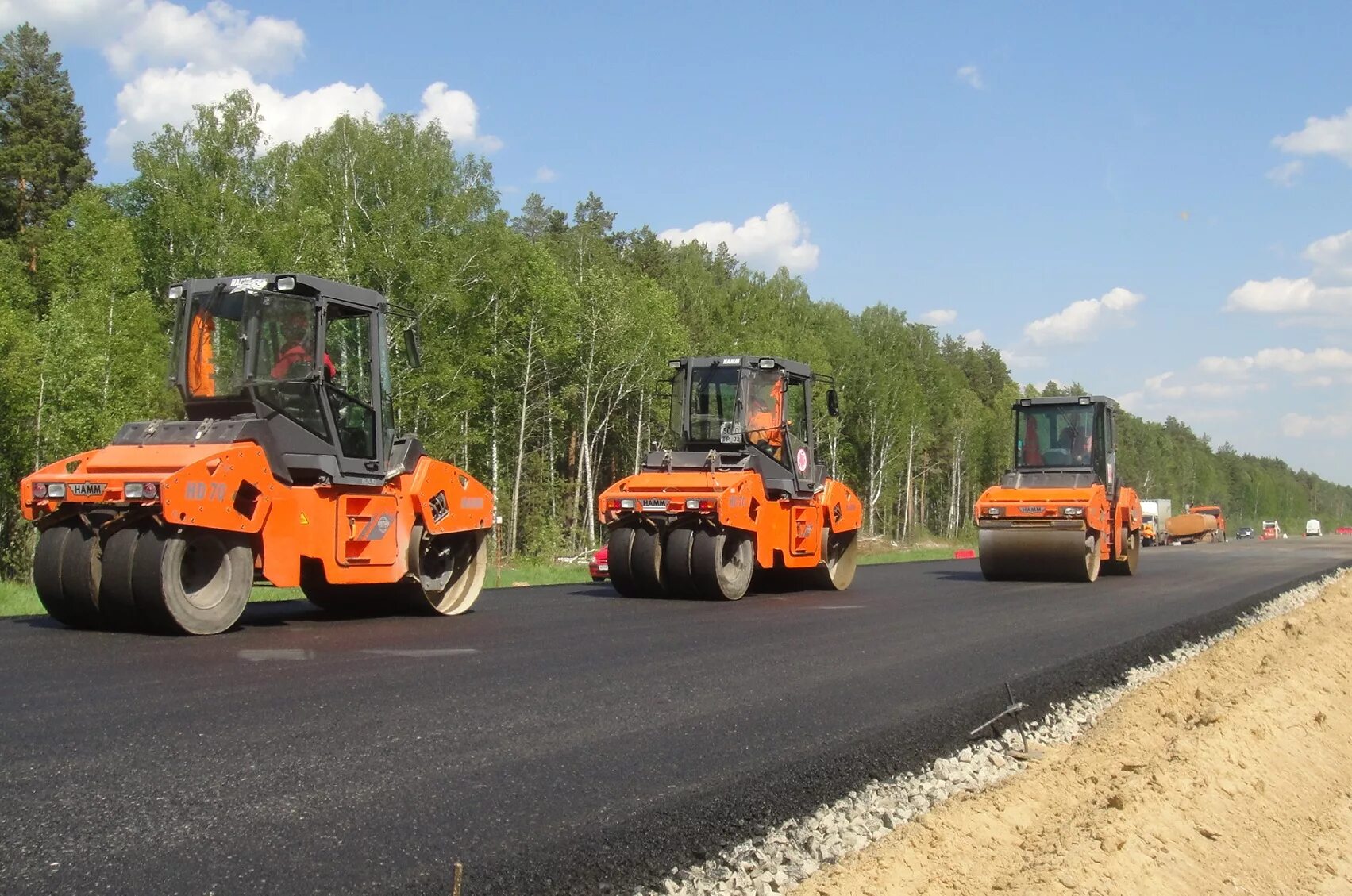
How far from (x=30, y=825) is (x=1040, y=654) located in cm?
733

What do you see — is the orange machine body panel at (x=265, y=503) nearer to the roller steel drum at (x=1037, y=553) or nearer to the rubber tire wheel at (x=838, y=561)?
the rubber tire wheel at (x=838, y=561)

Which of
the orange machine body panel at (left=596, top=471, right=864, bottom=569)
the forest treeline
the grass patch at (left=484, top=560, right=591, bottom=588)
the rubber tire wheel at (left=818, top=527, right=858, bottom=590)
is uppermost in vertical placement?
the forest treeline

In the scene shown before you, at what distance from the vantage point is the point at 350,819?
4.07m

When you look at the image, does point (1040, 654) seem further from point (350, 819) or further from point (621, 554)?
point (350, 819)

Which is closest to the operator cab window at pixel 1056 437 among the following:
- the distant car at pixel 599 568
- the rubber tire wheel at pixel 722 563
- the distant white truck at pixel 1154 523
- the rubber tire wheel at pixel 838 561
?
the rubber tire wheel at pixel 838 561

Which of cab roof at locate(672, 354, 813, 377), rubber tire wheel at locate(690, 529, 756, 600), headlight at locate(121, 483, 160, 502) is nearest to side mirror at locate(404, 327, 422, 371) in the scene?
headlight at locate(121, 483, 160, 502)

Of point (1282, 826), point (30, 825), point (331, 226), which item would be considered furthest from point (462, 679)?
point (331, 226)

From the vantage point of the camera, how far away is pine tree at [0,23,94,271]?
36.6 meters

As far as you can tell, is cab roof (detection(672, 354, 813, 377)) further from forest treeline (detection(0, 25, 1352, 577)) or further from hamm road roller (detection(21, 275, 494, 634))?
forest treeline (detection(0, 25, 1352, 577))

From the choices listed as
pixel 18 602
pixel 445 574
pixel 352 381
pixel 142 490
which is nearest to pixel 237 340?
pixel 352 381

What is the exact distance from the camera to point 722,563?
528 inches

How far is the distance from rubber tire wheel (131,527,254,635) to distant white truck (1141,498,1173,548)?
175 feet

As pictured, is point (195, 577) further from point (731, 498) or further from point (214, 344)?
point (731, 498)

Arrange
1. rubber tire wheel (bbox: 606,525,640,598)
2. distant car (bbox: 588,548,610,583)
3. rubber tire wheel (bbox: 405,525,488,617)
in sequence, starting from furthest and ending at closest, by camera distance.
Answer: distant car (bbox: 588,548,610,583)
rubber tire wheel (bbox: 606,525,640,598)
rubber tire wheel (bbox: 405,525,488,617)
